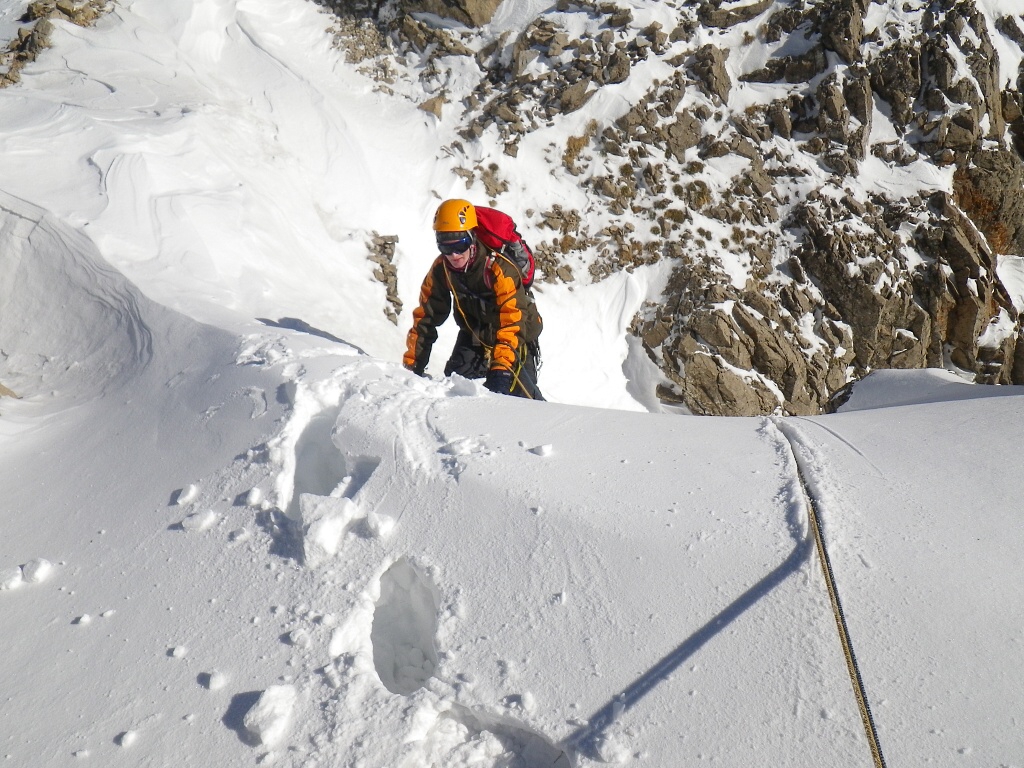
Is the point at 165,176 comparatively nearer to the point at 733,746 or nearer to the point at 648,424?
the point at 648,424

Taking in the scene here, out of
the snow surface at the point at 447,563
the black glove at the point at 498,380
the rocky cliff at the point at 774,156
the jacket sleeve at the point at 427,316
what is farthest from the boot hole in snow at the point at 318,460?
the rocky cliff at the point at 774,156

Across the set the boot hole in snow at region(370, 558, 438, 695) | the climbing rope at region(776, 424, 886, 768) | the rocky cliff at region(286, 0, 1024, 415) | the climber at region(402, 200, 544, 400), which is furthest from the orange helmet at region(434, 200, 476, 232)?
the rocky cliff at region(286, 0, 1024, 415)

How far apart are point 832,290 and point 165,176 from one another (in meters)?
8.82

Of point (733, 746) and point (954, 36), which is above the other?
point (954, 36)

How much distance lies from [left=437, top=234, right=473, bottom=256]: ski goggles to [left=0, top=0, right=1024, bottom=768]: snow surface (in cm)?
97

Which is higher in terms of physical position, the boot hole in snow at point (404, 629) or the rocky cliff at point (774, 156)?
the rocky cliff at point (774, 156)

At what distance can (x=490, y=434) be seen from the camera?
3322 mm

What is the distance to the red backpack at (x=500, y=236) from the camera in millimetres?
5039

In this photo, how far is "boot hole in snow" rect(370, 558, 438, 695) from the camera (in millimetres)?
2434

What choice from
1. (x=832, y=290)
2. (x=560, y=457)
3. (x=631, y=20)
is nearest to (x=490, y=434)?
(x=560, y=457)

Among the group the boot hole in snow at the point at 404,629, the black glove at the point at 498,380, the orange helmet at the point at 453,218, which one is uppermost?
the orange helmet at the point at 453,218

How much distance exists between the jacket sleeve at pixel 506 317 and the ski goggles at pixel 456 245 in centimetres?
28

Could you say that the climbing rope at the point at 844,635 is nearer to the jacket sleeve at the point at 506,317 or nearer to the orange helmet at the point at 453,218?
the jacket sleeve at the point at 506,317

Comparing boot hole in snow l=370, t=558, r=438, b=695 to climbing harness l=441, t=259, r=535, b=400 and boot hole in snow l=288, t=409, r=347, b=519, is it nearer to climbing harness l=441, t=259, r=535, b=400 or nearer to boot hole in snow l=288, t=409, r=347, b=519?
boot hole in snow l=288, t=409, r=347, b=519
